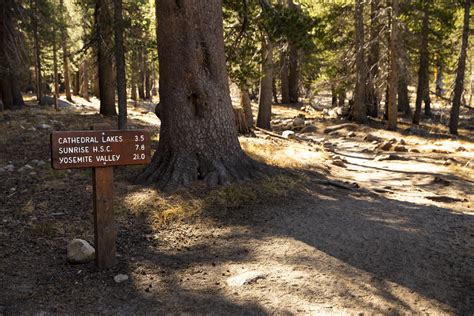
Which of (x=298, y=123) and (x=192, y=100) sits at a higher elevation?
(x=192, y=100)

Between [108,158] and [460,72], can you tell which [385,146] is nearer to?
[460,72]

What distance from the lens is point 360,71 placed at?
2062 cm

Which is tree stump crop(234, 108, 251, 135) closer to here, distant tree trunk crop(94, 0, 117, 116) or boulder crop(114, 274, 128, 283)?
distant tree trunk crop(94, 0, 117, 116)

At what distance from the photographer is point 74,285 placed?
4.58 metres

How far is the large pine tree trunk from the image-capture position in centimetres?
740

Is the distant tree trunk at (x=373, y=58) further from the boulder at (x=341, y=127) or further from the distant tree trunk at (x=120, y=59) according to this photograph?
the distant tree trunk at (x=120, y=59)

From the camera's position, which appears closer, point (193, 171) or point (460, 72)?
point (193, 171)

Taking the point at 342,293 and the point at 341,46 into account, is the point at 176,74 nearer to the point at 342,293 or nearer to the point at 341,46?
the point at 342,293

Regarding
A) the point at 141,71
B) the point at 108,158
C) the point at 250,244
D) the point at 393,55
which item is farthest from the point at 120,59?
the point at 141,71

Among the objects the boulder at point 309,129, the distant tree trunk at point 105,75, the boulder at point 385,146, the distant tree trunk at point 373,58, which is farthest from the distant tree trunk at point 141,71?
the distant tree trunk at point 373,58

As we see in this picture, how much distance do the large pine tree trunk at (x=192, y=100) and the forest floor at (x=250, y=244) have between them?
1.53 feet

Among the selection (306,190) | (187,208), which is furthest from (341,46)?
(187,208)

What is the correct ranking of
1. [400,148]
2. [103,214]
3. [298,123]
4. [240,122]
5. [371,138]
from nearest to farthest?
1. [103,214]
2. [240,122]
3. [400,148]
4. [371,138]
5. [298,123]

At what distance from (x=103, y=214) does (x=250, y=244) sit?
1.99 m
